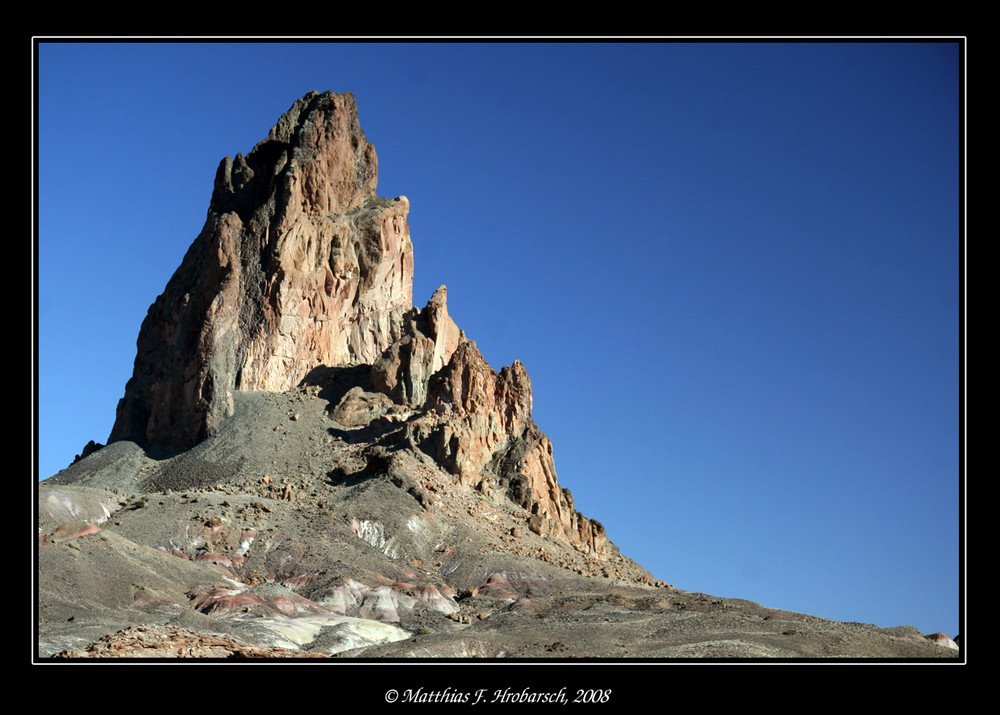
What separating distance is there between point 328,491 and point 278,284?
26313 millimetres

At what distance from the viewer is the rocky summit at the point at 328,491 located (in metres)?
58.2

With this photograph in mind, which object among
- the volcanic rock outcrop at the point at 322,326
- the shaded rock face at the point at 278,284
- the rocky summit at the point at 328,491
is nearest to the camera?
the rocky summit at the point at 328,491

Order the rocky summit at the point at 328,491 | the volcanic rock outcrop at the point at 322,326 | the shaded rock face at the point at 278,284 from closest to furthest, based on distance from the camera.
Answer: the rocky summit at the point at 328,491 → the volcanic rock outcrop at the point at 322,326 → the shaded rock face at the point at 278,284

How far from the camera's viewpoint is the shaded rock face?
108 metres

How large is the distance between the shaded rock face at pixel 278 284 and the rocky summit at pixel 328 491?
21 cm

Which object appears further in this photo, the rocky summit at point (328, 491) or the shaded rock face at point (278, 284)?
the shaded rock face at point (278, 284)

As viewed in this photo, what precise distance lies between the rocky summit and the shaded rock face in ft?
0.69

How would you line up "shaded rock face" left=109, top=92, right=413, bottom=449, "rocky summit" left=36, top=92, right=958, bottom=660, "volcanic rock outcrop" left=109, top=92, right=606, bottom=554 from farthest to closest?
1. "shaded rock face" left=109, top=92, right=413, bottom=449
2. "volcanic rock outcrop" left=109, top=92, right=606, bottom=554
3. "rocky summit" left=36, top=92, right=958, bottom=660

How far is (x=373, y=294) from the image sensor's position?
118438 mm
